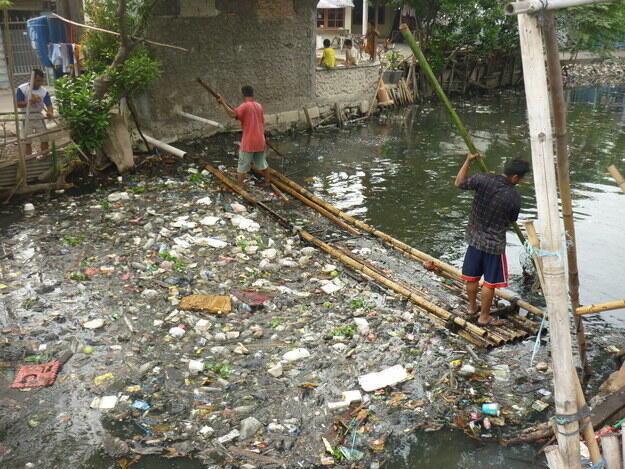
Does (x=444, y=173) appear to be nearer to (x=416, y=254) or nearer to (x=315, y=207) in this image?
(x=315, y=207)

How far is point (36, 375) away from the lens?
168 inches

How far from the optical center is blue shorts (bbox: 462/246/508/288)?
4902 millimetres

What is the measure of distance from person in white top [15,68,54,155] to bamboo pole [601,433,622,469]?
7.08 m

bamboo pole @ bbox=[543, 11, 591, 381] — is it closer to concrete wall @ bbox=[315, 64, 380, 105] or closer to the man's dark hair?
the man's dark hair

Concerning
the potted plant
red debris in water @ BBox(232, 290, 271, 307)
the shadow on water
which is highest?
the potted plant

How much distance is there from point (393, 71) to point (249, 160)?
10.3 meters

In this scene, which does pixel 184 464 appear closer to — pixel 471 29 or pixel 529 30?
pixel 529 30

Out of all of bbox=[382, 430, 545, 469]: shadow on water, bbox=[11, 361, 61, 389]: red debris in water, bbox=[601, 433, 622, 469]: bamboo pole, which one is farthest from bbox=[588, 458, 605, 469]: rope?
bbox=[11, 361, 61, 389]: red debris in water

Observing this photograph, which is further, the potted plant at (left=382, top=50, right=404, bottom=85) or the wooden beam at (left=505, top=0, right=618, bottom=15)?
the potted plant at (left=382, top=50, right=404, bottom=85)

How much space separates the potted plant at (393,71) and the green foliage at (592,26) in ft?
18.3

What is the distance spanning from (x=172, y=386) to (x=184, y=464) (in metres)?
0.73

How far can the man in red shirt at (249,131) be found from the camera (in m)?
8.01

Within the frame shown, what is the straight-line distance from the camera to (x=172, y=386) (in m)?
4.25

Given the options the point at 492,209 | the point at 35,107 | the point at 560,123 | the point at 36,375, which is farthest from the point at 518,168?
the point at 35,107
